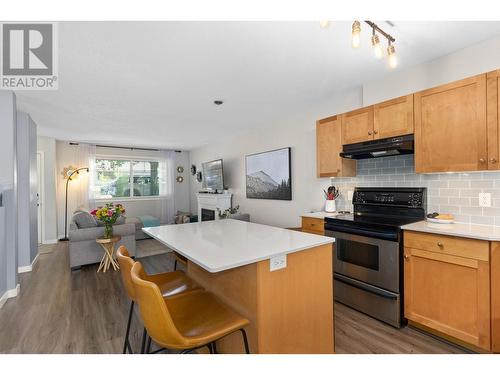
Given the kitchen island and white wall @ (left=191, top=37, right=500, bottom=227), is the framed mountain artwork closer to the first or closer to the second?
white wall @ (left=191, top=37, right=500, bottom=227)

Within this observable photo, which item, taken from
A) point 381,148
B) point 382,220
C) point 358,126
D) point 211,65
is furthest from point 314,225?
point 211,65

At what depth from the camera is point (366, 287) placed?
2359mm

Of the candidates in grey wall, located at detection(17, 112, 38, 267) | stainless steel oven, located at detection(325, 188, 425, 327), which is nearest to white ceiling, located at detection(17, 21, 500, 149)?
grey wall, located at detection(17, 112, 38, 267)

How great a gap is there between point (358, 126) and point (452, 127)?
833 mm

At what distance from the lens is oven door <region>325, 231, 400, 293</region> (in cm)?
218

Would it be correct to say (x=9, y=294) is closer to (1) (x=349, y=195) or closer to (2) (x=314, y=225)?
(2) (x=314, y=225)

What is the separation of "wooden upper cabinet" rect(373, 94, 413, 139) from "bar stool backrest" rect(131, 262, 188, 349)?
2430mm

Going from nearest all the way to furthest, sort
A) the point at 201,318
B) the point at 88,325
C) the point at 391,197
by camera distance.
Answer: the point at 201,318, the point at 88,325, the point at 391,197

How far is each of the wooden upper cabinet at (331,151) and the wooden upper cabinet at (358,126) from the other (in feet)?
0.24

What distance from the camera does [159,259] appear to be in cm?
423

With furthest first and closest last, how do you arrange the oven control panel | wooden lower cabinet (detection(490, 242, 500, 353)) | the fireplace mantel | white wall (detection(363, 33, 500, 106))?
the fireplace mantel < the oven control panel < white wall (detection(363, 33, 500, 106)) < wooden lower cabinet (detection(490, 242, 500, 353))

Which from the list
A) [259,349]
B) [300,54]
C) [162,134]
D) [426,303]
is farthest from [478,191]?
[162,134]

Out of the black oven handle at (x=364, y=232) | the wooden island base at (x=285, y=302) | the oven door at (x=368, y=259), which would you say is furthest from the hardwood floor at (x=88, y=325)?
the black oven handle at (x=364, y=232)
